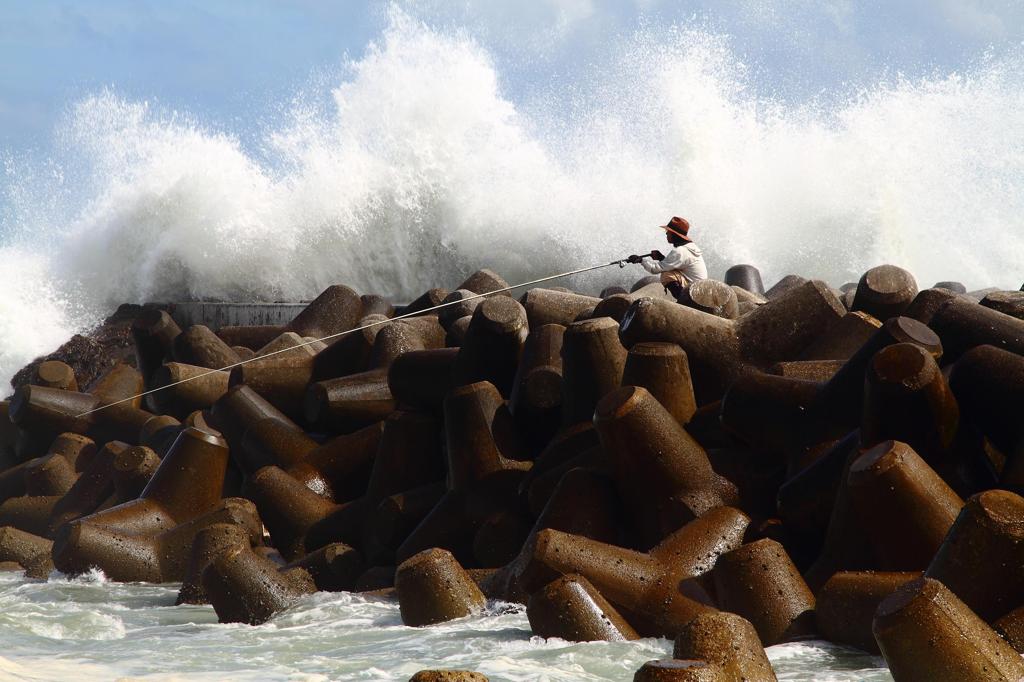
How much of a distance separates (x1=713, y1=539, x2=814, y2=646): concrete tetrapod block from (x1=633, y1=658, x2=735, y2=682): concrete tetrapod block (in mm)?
1323

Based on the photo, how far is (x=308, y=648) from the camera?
514 centimetres

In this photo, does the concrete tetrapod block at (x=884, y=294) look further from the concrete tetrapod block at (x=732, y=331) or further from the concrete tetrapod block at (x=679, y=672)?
the concrete tetrapod block at (x=679, y=672)

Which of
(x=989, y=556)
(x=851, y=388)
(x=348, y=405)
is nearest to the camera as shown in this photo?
(x=989, y=556)

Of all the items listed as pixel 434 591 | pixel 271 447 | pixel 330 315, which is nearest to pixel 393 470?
pixel 271 447

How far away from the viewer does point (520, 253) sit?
1831 centimetres

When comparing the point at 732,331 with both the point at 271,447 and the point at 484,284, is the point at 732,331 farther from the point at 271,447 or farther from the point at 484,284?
the point at 484,284

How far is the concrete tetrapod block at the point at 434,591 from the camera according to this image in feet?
17.4

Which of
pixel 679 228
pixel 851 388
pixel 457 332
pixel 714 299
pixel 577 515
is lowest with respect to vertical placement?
pixel 577 515

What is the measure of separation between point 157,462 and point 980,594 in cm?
573

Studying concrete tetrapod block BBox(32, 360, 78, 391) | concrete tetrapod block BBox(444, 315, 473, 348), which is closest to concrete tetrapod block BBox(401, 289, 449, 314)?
Answer: concrete tetrapod block BBox(444, 315, 473, 348)

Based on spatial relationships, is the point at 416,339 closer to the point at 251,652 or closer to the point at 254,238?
the point at 251,652

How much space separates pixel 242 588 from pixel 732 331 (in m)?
2.95

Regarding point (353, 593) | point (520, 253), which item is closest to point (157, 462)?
point (353, 593)

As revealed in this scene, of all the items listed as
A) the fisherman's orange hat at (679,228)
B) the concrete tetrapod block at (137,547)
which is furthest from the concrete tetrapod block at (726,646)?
the fisherman's orange hat at (679,228)
